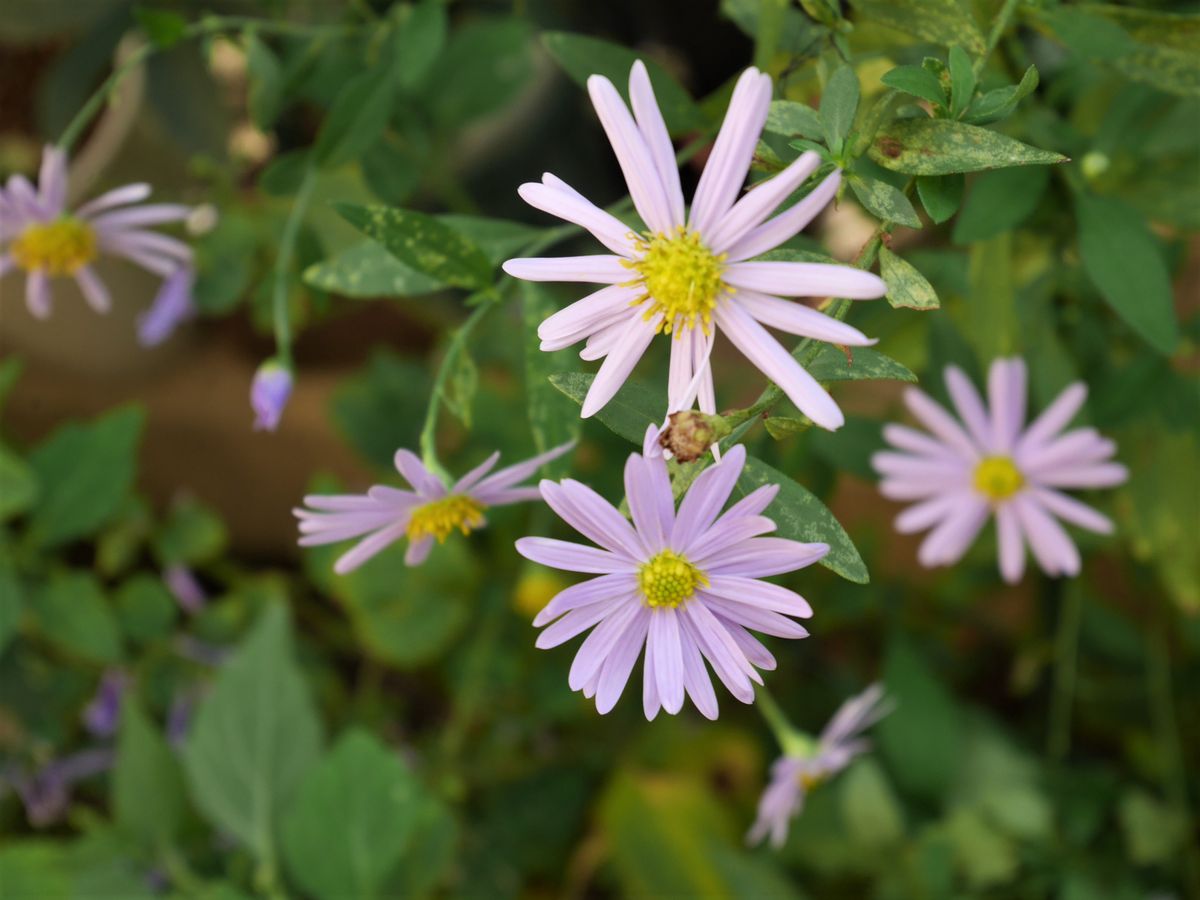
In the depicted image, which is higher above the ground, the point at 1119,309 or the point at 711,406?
the point at 1119,309

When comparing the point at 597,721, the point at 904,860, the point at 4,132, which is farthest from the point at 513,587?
the point at 4,132

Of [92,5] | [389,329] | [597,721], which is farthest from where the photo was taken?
[389,329]

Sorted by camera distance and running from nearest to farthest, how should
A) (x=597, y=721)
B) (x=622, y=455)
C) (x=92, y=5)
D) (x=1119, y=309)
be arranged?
1. (x=1119, y=309)
2. (x=622, y=455)
3. (x=92, y=5)
4. (x=597, y=721)

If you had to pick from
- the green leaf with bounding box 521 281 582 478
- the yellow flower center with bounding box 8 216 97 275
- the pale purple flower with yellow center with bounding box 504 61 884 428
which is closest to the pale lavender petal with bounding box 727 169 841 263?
the pale purple flower with yellow center with bounding box 504 61 884 428

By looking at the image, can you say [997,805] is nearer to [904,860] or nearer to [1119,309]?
[904,860]

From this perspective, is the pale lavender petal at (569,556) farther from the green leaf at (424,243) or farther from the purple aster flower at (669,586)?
the green leaf at (424,243)

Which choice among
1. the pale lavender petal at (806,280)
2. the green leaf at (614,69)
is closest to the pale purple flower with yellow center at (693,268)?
the pale lavender petal at (806,280)
